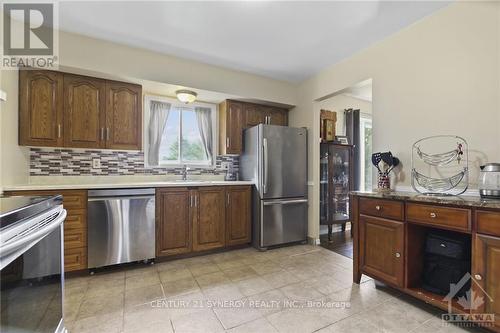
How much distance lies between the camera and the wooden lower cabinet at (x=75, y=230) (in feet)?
7.50

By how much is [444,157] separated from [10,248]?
110 inches

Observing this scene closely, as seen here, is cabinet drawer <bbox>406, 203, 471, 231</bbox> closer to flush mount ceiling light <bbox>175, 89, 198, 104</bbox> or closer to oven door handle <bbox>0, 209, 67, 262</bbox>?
oven door handle <bbox>0, 209, 67, 262</bbox>

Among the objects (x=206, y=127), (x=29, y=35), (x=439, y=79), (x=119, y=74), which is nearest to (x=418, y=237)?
(x=439, y=79)

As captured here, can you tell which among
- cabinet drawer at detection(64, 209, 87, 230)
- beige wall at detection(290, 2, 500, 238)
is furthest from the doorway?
cabinet drawer at detection(64, 209, 87, 230)

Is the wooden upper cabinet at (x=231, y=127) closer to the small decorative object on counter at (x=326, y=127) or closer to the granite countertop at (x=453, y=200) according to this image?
the small decorative object on counter at (x=326, y=127)

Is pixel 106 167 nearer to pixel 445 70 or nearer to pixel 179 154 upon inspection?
pixel 179 154

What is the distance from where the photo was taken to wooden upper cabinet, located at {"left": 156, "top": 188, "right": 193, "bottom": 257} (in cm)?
274

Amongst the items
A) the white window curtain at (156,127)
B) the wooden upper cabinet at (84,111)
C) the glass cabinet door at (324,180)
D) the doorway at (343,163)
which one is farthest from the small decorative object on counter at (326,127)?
the wooden upper cabinet at (84,111)

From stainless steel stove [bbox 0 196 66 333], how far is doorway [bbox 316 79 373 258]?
A: 9.97 feet

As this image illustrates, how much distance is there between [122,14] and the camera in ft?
7.03

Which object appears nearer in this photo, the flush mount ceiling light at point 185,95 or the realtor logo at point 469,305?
the realtor logo at point 469,305

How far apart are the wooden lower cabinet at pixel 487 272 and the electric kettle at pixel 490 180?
0.41 metres

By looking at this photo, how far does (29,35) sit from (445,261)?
430cm

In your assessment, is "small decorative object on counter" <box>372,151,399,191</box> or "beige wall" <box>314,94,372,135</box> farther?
"beige wall" <box>314,94,372,135</box>
